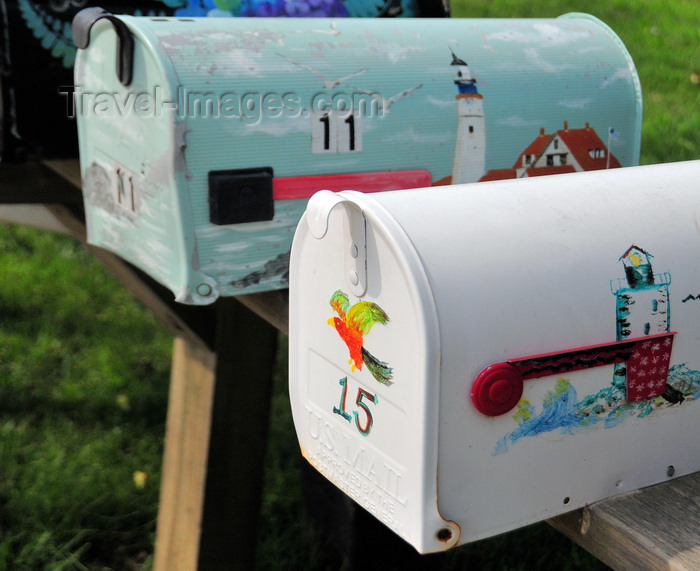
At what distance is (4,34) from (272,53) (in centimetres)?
51

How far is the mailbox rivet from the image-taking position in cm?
136

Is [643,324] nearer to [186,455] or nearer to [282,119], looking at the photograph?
[282,119]

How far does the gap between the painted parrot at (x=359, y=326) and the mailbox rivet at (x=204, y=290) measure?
429 millimetres

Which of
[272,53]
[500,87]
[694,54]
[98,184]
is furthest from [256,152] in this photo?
[694,54]

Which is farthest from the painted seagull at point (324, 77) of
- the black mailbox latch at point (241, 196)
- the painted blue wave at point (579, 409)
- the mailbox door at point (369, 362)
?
the painted blue wave at point (579, 409)

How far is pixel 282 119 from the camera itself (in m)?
1.36

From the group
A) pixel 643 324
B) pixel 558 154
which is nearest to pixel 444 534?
pixel 643 324

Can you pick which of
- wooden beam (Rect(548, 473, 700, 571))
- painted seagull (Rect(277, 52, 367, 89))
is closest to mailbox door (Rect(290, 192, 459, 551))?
wooden beam (Rect(548, 473, 700, 571))

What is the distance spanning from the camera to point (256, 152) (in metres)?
1.36

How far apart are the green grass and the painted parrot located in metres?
1.18

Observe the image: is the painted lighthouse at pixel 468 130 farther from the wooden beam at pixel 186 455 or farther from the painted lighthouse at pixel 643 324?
the painted lighthouse at pixel 643 324

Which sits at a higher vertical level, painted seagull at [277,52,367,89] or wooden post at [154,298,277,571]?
painted seagull at [277,52,367,89]

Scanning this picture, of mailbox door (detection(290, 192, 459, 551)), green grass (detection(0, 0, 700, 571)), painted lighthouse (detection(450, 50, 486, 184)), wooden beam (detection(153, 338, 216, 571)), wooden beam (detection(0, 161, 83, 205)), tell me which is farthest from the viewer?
green grass (detection(0, 0, 700, 571))

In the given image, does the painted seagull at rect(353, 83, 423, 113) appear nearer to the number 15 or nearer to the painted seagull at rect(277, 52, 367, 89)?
the painted seagull at rect(277, 52, 367, 89)
